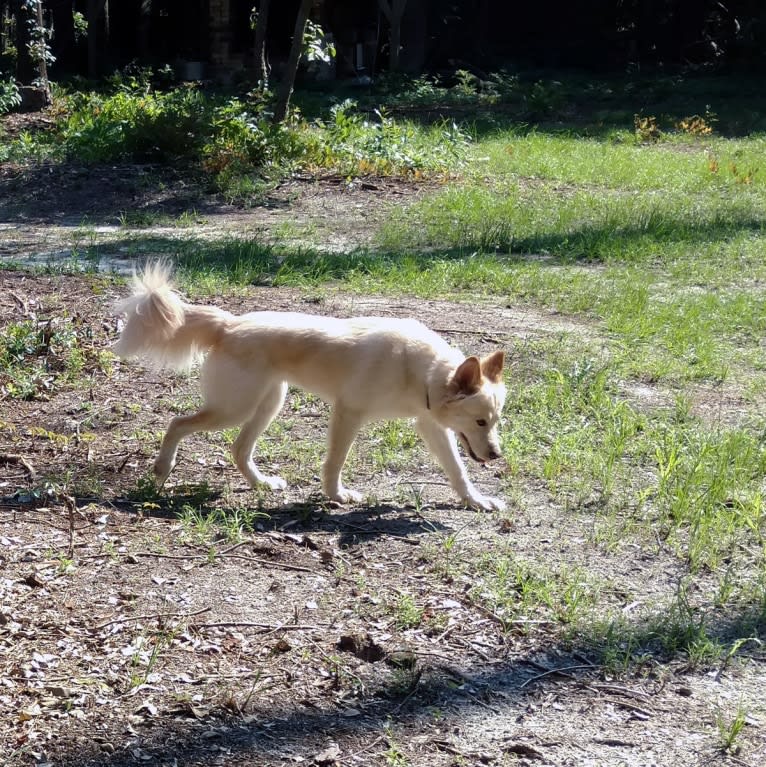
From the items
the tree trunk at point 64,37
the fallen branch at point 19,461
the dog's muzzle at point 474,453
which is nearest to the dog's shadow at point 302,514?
the dog's muzzle at point 474,453

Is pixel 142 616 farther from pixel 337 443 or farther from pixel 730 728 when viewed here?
pixel 730 728

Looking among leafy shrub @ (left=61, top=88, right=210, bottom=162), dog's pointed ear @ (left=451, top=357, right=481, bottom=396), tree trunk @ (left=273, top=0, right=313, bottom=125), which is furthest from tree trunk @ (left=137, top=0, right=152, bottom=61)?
dog's pointed ear @ (left=451, top=357, right=481, bottom=396)

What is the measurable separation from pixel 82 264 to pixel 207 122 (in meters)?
5.50

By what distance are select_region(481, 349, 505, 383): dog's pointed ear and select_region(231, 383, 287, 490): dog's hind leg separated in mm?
1038

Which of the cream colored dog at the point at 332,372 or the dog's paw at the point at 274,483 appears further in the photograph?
the dog's paw at the point at 274,483

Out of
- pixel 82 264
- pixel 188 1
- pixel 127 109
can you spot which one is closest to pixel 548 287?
pixel 82 264

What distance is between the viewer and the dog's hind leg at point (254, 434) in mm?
5348

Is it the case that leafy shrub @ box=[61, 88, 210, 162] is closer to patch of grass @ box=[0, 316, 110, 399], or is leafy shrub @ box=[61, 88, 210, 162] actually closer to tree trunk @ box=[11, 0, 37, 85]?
tree trunk @ box=[11, 0, 37, 85]

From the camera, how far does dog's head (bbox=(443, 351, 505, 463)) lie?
193 inches

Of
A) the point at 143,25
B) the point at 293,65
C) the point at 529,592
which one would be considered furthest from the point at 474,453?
the point at 143,25

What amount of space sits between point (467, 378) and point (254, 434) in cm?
119

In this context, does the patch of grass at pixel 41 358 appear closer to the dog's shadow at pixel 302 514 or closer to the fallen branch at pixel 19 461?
the fallen branch at pixel 19 461

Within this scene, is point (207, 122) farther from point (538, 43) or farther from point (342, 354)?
point (538, 43)

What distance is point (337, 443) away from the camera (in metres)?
5.16
